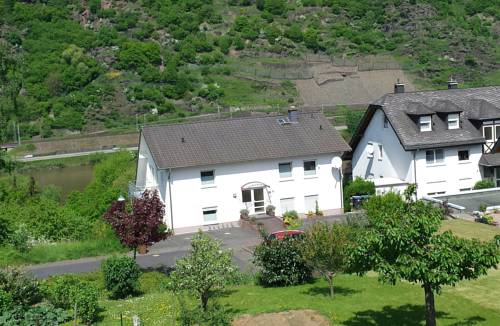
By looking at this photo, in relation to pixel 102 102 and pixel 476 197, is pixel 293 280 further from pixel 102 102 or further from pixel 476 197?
pixel 102 102

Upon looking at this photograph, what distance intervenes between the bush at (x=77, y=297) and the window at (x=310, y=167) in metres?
19.4

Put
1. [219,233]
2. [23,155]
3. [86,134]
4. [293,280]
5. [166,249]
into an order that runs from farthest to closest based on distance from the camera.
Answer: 1. [86,134]
2. [23,155]
3. [219,233]
4. [166,249]
5. [293,280]

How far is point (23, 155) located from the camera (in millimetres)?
82188

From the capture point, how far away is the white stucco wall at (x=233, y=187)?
38812 mm

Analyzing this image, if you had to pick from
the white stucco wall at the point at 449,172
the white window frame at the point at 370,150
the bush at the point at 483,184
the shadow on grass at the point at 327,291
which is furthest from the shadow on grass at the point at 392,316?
the white window frame at the point at 370,150

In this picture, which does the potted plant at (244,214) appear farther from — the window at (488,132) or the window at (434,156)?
the window at (488,132)

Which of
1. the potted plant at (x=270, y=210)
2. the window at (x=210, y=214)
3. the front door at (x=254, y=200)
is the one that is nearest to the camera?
the window at (x=210, y=214)

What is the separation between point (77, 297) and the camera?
67.2ft

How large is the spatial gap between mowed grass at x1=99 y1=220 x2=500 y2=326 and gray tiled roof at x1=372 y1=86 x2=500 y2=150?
17.0 metres

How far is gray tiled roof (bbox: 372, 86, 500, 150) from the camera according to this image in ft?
134

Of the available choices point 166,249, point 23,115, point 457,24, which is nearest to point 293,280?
point 166,249

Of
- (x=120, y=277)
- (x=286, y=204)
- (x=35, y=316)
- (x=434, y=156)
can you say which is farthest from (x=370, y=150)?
(x=35, y=316)

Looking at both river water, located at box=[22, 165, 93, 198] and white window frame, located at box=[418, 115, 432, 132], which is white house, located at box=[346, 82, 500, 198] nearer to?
white window frame, located at box=[418, 115, 432, 132]

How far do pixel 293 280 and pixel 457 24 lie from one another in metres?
101
